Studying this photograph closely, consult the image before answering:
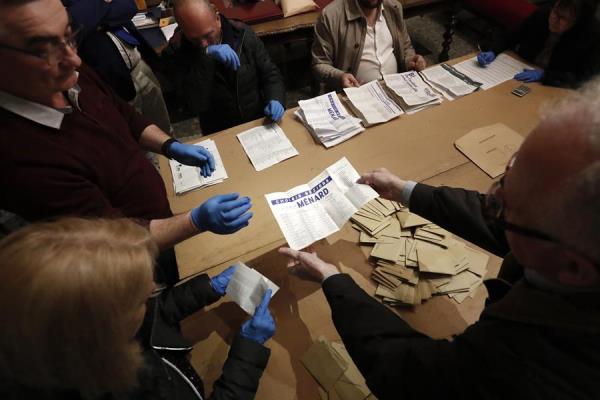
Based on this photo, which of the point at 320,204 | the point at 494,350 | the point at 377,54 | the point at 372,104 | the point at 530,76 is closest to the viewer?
the point at 494,350

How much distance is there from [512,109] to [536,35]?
2.56 feet

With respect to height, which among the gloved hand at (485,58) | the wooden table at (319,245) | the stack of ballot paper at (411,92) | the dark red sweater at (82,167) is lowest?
the wooden table at (319,245)

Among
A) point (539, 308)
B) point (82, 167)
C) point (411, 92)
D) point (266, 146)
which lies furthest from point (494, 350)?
point (411, 92)

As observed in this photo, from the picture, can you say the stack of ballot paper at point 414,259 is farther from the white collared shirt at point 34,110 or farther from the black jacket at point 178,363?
the white collared shirt at point 34,110

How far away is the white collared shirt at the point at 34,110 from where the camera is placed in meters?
0.89

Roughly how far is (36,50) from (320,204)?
98 cm

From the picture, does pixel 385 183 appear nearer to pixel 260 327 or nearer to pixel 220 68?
pixel 260 327

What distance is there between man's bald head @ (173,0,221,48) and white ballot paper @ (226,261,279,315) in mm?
1188

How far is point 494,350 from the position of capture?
63cm

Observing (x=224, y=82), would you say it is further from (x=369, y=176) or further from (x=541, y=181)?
(x=541, y=181)

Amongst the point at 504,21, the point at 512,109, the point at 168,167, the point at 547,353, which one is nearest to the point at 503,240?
the point at 547,353

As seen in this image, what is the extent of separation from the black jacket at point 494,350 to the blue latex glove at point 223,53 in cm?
133

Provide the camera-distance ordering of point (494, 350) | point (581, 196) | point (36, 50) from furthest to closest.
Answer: point (36, 50) < point (494, 350) < point (581, 196)

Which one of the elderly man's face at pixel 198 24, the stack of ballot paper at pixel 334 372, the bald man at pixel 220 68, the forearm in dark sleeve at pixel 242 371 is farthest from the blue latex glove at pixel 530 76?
the forearm in dark sleeve at pixel 242 371
